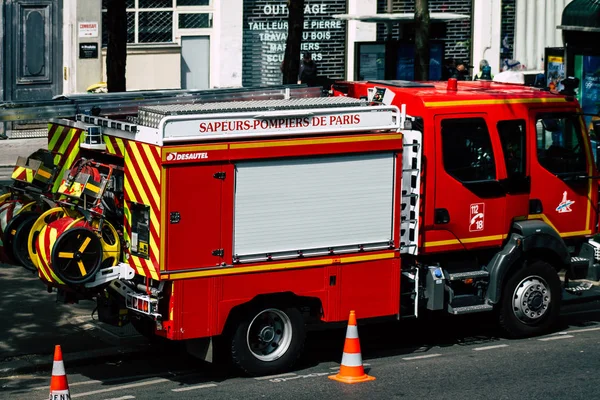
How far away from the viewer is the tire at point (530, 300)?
41.4ft

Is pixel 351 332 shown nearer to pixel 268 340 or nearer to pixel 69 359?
pixel 268 340

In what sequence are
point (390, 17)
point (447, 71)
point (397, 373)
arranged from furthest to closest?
1. point (447, 71)
2. point (390, 17)
3. point (397, 373)

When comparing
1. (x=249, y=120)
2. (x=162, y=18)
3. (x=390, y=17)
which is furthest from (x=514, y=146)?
(x=162, y=18)

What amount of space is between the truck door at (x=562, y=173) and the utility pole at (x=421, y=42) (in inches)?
208

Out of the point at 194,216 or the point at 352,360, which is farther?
the point at 352,360

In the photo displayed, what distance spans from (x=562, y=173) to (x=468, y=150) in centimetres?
128

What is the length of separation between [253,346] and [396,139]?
7.73ft

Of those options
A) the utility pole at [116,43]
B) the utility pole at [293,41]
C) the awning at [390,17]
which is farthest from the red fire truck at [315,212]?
the awning at [390,17]

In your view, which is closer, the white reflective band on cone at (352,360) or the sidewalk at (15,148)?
the white reflective band on cone at (352,360)

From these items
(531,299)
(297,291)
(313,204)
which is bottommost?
(531,299)

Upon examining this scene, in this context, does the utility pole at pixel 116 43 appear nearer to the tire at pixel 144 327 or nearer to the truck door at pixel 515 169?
the tire at pixel 144 327

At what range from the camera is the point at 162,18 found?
26.9 metres

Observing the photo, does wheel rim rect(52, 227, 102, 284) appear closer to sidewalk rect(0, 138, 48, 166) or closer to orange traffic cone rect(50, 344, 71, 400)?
orange traffic cone rect(50, 344, 71, 400)

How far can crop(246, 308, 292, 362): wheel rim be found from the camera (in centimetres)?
1125
